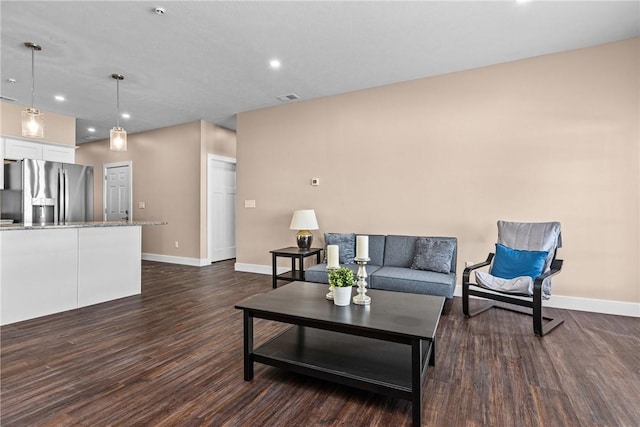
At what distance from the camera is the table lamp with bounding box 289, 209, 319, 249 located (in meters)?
4.68

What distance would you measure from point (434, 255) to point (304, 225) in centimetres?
181

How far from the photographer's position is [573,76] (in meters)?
3.62

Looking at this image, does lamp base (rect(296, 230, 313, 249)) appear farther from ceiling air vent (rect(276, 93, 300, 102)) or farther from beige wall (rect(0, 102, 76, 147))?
beige wall (rect(0, 102, 76, 147))

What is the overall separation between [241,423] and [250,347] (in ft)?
1.63

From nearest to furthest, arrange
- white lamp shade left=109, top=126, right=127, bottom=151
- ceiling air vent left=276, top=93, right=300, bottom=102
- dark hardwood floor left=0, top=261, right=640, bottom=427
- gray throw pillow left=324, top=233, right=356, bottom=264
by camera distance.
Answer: dark hardwood floor left=0, top=261, right=640, bottom=427
white lamp shade left=109, top=126, right=127, bottom=151
gray throw pillow left=324, top=233, right=356, bottom=264
ceiling air vent left=276, top=93, right=300, bottom=102

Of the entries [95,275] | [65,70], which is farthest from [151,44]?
[95,275]

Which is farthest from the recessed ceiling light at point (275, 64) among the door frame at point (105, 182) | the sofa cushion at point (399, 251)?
the door frame at point (105, 182)

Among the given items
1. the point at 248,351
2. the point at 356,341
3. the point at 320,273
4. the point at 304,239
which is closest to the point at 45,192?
the point at 304,239

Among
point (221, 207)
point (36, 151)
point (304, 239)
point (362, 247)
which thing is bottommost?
point (304, 239)

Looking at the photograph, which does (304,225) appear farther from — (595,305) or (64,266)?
(595,305)

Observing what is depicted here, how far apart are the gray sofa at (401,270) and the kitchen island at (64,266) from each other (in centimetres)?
238

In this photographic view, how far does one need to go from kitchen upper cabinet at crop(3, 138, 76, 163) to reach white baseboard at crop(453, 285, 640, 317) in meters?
7.94

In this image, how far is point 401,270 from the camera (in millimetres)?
3834

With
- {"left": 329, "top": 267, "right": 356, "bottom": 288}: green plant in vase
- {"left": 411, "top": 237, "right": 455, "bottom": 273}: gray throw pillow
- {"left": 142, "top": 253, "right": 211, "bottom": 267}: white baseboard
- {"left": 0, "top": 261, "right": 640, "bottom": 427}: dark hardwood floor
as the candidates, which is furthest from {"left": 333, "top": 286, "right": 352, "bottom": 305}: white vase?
{"left": 142, "top": 253, "right": 211, "bottom": 267}: white baseboard
